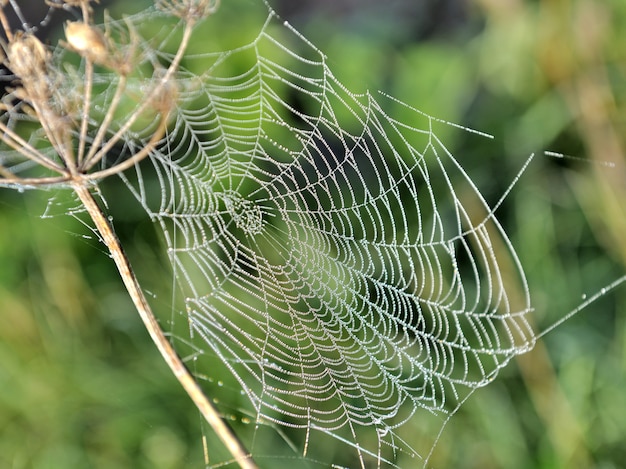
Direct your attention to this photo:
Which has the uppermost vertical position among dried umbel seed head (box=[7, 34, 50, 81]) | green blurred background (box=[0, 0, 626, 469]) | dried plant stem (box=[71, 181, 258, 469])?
dried umbel seed head (box=[7, 34, 50, 81])

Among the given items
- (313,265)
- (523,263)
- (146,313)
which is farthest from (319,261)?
(146,313)

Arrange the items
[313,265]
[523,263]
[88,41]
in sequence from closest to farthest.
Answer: [88,41], [313,265], [523,263]

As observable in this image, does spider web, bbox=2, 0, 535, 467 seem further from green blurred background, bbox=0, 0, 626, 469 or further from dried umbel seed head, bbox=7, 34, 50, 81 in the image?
dried umbel seed head, bbox=7, 34, 50, 81

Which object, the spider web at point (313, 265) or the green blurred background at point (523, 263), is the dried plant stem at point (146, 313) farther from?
the green blurred background at point (523, 263)

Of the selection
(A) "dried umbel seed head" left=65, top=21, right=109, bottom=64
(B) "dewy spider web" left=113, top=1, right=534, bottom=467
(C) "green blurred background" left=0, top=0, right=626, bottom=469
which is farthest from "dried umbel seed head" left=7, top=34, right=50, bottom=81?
(C) "green blurred background" left=0, top=0, right=626, bottom=469

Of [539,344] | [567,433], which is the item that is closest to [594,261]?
[539,344]

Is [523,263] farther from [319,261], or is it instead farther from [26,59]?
[26,59]
